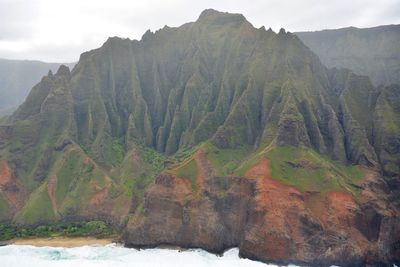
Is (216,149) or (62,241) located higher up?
(216,149)

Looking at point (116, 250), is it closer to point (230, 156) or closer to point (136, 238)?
point (136, 238)

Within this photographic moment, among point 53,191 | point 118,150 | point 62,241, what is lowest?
point 62,241

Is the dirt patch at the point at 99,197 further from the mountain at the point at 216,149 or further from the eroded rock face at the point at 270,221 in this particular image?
the eroded rock face at the point at 270,221

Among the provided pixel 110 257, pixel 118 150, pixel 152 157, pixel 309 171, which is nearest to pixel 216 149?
pixel 309 171

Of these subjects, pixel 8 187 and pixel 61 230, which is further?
pixel 8 187

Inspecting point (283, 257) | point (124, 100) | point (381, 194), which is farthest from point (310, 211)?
point (124, 100)

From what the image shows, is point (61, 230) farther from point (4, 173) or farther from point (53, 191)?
point (4, 173)

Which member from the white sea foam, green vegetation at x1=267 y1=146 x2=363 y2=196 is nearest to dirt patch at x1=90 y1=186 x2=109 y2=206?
the white sea foam
